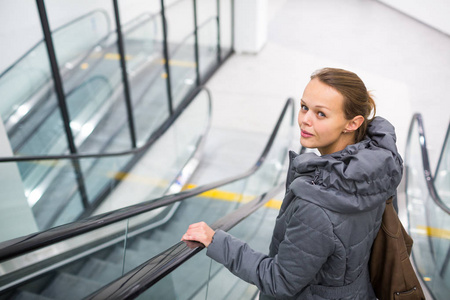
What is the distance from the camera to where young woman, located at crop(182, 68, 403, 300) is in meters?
1.32

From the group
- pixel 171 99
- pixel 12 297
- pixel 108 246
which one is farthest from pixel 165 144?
pixel 12 297

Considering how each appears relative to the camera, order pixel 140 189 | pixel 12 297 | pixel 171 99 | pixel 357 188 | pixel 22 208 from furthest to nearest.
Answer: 1. pixel 171 99
2. pixel 140 189
3. pixel 22 208
4. pixel 12 297
5. pixel 357 188

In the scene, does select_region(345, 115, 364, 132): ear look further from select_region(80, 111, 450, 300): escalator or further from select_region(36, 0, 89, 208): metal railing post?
select_region(36, 0, 89, 208): metal railing post

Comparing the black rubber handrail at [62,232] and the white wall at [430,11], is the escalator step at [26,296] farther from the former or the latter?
the white wall at [430,11]

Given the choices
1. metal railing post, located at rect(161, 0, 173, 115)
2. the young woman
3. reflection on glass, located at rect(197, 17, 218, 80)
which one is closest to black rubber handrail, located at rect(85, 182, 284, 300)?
the young woman

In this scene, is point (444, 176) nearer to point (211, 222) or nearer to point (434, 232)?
point (434, 232)

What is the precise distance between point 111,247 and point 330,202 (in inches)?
69.6

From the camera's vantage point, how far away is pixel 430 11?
10836 millimetres

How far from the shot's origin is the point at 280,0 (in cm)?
1417

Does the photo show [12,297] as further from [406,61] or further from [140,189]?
[406,61]

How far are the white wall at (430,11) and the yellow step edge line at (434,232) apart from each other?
25.8ft

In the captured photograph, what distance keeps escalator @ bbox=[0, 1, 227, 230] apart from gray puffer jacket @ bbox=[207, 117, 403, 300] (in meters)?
2.62

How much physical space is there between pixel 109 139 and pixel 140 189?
97cm

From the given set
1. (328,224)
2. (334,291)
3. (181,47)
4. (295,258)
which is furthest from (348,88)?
(181,47)
